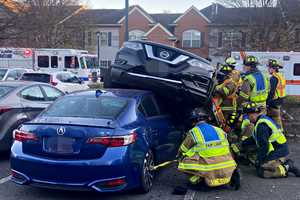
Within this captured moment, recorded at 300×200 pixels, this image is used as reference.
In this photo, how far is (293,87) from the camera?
2109cm

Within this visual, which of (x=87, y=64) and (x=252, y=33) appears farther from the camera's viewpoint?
(x=252, y=33)

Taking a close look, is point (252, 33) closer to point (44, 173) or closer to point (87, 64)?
point (87, 64)

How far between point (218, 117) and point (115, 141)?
12.0 feet

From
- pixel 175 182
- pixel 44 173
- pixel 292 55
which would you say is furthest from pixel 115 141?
A: pixel 292 55

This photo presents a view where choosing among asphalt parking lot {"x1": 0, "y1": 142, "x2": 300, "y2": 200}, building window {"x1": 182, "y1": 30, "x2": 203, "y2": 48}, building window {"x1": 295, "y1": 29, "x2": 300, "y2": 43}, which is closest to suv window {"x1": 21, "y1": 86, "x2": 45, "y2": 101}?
asphalt parking lot {"x1": 0, "y1": 142, "x2": 300, "y2": 200}

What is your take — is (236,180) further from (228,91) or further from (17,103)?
(17,103)

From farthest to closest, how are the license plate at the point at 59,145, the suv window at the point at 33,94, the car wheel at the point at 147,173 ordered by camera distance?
the suv window at the point at 33,94 < the car wheel at the point at 147,173 < the license plate at the point at 59,145

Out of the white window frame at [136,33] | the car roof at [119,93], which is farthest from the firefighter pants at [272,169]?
the white window frame at [136,33]

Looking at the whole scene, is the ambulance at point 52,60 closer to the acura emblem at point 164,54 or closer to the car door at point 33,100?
the car door at point 33,100

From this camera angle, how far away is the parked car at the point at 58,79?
1842cm

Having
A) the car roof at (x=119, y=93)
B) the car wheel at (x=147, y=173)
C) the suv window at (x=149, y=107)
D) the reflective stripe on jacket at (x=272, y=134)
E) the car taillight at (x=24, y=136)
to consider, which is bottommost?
the car wheel at (x=147, y=173)

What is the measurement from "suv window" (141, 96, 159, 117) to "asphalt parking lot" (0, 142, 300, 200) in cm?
101

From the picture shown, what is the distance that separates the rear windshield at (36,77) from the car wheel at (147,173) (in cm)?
1277

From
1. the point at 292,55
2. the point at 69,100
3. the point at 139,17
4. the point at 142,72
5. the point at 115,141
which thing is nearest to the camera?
the point at 115,141
